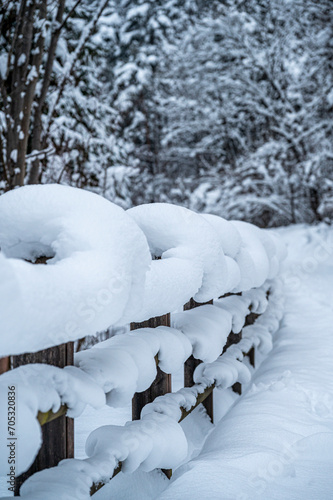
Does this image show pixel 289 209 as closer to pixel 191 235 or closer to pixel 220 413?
pixel 220 413

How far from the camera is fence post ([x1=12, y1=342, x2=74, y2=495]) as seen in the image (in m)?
1.49

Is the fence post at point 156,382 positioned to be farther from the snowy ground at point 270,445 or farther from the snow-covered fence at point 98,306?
the snowy ground at point 270,445

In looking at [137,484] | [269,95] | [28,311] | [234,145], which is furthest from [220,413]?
[234,145]

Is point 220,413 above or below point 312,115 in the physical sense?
below

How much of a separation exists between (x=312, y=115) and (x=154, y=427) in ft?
36.4

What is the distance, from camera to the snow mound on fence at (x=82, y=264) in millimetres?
1039

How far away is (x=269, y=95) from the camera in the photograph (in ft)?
42.7

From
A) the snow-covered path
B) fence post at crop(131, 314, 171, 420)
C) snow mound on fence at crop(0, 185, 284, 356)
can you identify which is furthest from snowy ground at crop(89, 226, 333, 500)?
snow mound on fence at crop(0, 185, 284, 356)

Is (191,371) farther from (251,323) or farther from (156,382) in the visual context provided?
(251,323)

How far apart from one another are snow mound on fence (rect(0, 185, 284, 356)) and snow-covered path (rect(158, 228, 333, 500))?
0.74m

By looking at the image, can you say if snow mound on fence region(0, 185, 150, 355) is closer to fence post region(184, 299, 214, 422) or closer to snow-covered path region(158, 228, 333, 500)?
snow-covered path region(158, 228, 333, 500)

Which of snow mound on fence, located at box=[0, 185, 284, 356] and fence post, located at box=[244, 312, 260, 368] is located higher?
snow mound on fence, located at box=[0, 185, 284, 356]

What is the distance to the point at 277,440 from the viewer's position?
2.16 meters

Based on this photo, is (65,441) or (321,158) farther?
(321,158)
